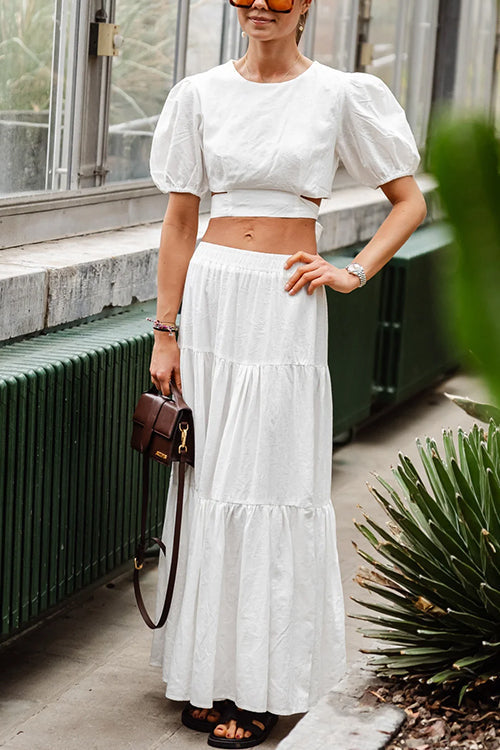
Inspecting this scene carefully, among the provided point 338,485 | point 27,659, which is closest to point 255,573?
point 27,659

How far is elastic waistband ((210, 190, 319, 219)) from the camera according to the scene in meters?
2.96

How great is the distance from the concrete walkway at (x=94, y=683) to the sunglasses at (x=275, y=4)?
1.05m

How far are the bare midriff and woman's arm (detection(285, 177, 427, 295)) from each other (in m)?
0.06

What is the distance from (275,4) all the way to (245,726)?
1.92 metres

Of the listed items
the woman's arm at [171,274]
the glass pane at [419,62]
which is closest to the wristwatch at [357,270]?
the woman's arm at [171,274]

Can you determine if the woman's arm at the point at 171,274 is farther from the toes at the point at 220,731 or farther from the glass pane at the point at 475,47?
the glass pane at the point at 475,47

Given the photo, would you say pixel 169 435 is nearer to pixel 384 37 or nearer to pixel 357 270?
pixel 357 270

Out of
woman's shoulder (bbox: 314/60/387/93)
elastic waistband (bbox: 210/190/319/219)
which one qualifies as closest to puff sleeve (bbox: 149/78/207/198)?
elastic waistband (bbox: 210/190/319/219)

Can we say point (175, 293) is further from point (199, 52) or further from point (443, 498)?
point (199, 52)

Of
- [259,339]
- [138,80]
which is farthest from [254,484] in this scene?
[138,80]

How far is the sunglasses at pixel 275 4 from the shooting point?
2.77 m

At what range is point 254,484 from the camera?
3029mm

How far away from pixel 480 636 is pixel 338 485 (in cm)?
336

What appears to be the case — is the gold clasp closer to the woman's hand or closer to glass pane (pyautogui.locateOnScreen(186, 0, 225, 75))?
the woman's hand
